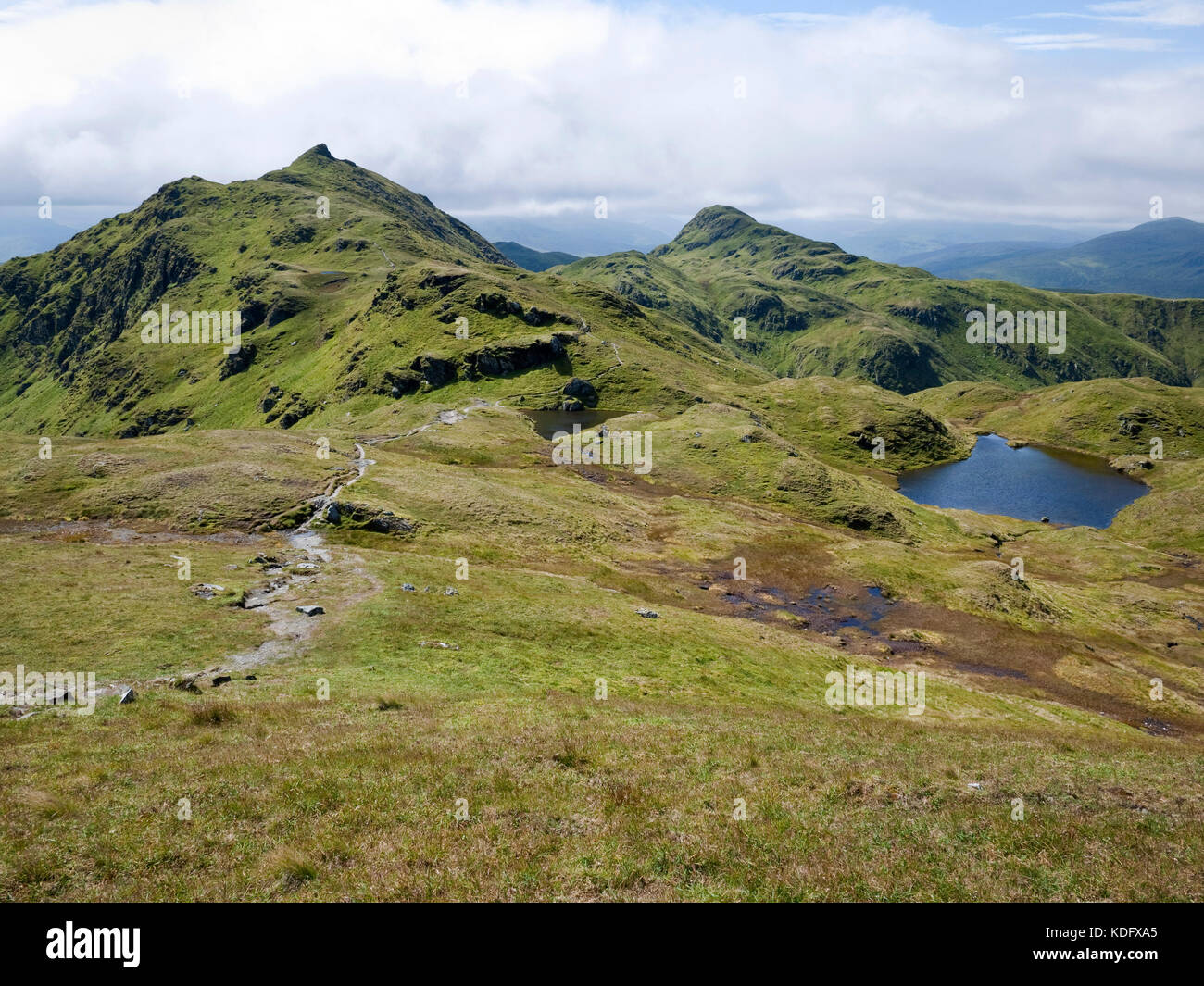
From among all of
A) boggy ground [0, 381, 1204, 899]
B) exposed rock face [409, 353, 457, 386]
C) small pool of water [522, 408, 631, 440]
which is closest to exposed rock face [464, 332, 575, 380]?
exposed rock face [409, 353, 457, 386]

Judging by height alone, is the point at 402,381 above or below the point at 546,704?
above

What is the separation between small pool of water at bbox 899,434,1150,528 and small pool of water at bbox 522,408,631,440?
87959mm

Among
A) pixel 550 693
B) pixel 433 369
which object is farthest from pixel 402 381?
pixel 550 693

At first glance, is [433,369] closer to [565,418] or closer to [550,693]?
[565,418]

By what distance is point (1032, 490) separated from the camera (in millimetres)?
172125

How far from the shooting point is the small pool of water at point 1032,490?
15350cm

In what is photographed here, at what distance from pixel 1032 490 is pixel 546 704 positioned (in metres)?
193

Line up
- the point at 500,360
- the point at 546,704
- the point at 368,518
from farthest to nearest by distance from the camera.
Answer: the point at 500,360 → the point at 368,518 → the point at 546,704

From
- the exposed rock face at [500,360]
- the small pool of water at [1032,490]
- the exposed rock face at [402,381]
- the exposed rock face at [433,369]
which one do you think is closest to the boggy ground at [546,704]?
the small pool of water at [1032,490]

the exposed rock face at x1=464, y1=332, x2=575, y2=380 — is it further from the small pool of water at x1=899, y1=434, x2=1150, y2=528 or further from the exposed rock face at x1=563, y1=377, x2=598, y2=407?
the small pool of water at x1=899, y1=434, x2=1150, y2=528

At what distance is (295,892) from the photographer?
39.3 feet

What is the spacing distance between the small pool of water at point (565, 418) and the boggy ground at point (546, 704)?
170 feet
